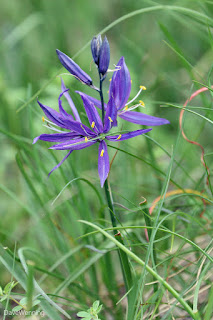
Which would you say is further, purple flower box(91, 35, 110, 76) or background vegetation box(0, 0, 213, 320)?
background vegetation box(0, 0, 213, 320)

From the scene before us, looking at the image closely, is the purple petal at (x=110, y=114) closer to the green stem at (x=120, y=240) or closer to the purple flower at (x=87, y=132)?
the purple flower at (x=87, y=132)

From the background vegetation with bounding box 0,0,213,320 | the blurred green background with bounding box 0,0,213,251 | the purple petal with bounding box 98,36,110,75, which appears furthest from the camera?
the blurred green background with bounding box 0,0,213,251

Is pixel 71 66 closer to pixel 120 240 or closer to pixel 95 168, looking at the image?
pixel 120 240

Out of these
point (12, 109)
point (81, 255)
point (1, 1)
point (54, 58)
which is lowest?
point (81, 255)

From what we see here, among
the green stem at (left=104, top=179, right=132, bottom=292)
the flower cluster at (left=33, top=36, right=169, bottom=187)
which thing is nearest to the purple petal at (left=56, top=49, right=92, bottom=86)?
the flower cluster at (left=33, top=36, right=169, bottom=187)

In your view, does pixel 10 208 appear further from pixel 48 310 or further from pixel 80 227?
pixel 48 310

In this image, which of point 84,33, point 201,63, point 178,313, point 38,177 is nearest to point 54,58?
point 84,33

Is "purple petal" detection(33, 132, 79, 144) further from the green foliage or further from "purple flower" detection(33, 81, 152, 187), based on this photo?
the green foliage

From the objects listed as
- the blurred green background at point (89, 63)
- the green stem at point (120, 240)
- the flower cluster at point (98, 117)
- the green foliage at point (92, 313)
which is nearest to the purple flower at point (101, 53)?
the flower cluster at point (98, 117)

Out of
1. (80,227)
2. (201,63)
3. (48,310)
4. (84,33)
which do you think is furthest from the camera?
(84,33)
